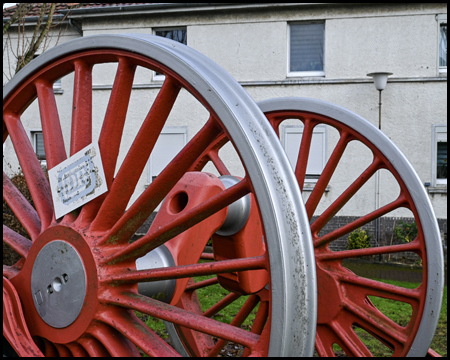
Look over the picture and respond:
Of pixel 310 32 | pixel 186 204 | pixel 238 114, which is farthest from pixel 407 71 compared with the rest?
pixel 238 114

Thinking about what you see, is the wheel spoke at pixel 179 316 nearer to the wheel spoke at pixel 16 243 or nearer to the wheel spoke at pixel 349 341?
the wheel spoke at pixel 16 243

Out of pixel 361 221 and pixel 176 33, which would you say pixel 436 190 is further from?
pixel 361 221

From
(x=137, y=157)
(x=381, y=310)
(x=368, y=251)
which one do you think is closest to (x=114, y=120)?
(x=137, y=157)

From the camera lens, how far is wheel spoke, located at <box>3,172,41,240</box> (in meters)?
2.22

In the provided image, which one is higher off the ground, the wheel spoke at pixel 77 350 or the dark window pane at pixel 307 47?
the dark window pane at pixel 307 47

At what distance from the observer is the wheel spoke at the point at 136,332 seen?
165 cm

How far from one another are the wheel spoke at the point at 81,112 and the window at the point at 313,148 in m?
8.91

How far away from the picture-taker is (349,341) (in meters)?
2.96

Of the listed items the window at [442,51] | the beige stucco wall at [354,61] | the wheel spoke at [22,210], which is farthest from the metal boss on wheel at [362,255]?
the window at [442,51]

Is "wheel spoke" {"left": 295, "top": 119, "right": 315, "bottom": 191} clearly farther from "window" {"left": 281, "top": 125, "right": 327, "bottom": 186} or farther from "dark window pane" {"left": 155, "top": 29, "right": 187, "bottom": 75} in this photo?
"dark window pane" {"left": 155, "top": 29, "right": 187, "bottom": 75}

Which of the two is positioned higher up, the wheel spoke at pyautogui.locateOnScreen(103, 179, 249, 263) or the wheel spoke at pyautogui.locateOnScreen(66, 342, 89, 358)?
the wheel spoke at pyautogui.locateOnScreen(103, 179, 249, 263)

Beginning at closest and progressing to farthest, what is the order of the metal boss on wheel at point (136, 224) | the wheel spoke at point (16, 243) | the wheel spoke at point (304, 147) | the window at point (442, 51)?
1. the metal boss on wheel at point (136, 224)
2. the wheel spoke at point (16, 243)
3. the wheel spoke at point (304, 147)
4. the window at point (442, 51)

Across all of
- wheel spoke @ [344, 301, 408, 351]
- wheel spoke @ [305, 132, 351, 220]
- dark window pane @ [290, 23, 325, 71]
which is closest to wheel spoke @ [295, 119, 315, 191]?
wheel spoke @ [305, 132, 351, 220]

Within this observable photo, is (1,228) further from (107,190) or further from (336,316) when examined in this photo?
(336,316)
